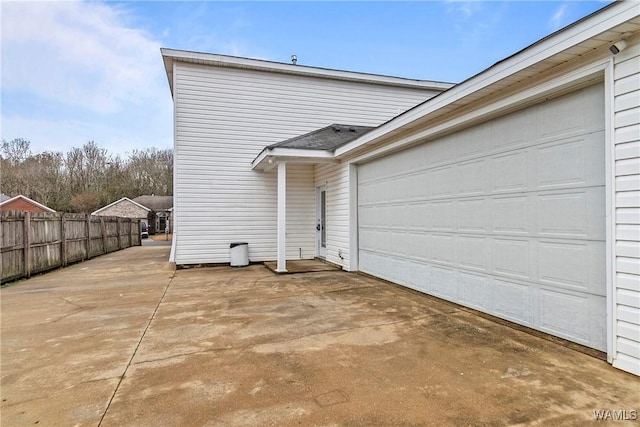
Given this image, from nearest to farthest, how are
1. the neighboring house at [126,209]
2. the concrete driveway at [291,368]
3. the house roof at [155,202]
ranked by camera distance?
the concrete driveway at [291,368] → the neighboring house at [126,209] → the house roof at [155,202]

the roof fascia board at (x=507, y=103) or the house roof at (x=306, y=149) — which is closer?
the roof fascia board at (x=507, y=103)

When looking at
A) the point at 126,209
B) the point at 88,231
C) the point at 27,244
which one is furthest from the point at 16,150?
the point at 27,244

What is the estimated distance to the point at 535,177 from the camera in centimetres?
363

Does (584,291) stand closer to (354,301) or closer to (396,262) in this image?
(354,301)

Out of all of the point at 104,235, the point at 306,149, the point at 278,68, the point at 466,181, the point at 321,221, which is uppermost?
the point at 278,68

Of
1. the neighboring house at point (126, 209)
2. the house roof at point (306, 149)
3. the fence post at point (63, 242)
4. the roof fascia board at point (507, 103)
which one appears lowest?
the fence post at point (63, 242)

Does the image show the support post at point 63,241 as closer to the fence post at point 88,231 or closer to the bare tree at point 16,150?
the fence post at point 88,231

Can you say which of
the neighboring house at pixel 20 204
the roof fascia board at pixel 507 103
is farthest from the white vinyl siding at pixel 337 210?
the neighboring house at pixel 20 204

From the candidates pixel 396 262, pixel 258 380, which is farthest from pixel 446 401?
pixel 396 262

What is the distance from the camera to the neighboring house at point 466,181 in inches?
109

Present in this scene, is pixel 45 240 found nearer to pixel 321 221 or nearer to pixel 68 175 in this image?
→ pixel 321 221

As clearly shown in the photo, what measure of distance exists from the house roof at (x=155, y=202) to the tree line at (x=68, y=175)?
7.74ft

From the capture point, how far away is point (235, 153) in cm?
946

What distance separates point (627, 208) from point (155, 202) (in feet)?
135
